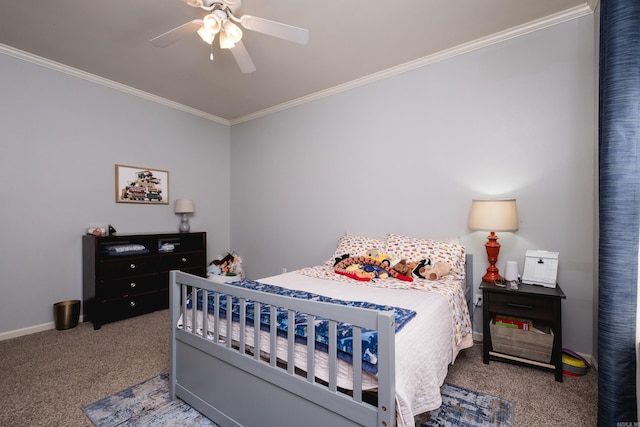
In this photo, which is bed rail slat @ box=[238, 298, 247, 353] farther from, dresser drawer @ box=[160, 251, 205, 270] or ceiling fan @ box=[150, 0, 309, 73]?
dresser drawer @ box=[160, 251, 205, 270]

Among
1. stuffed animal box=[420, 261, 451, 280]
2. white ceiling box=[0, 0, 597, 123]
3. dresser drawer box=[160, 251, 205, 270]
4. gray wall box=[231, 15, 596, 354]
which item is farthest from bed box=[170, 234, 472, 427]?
white ceiling box=[0, 0, 597, 123]

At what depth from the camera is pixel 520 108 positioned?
2443 mm

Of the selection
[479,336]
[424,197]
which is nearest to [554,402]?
[479,336]

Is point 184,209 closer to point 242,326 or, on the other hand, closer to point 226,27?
point 226,27

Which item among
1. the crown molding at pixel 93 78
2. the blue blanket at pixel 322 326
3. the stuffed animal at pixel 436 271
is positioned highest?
the crown molding at pixel 93 78

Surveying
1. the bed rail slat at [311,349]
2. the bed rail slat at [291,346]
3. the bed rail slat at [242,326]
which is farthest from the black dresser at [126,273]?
the bed rail slat at [311,349]

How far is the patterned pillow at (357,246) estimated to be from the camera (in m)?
2.94

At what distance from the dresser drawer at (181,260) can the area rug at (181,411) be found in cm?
178

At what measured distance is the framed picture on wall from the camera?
137 inches

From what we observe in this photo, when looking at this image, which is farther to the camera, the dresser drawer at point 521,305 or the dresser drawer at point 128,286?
the dresser drawer at point 128,286

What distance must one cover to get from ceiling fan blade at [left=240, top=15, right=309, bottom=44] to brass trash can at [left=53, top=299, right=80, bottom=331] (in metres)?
3.14

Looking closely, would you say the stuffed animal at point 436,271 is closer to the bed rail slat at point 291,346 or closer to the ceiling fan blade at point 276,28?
the bed rail slat at point 291,346

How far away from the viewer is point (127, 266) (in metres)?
3.17

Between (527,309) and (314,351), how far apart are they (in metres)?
1.72
